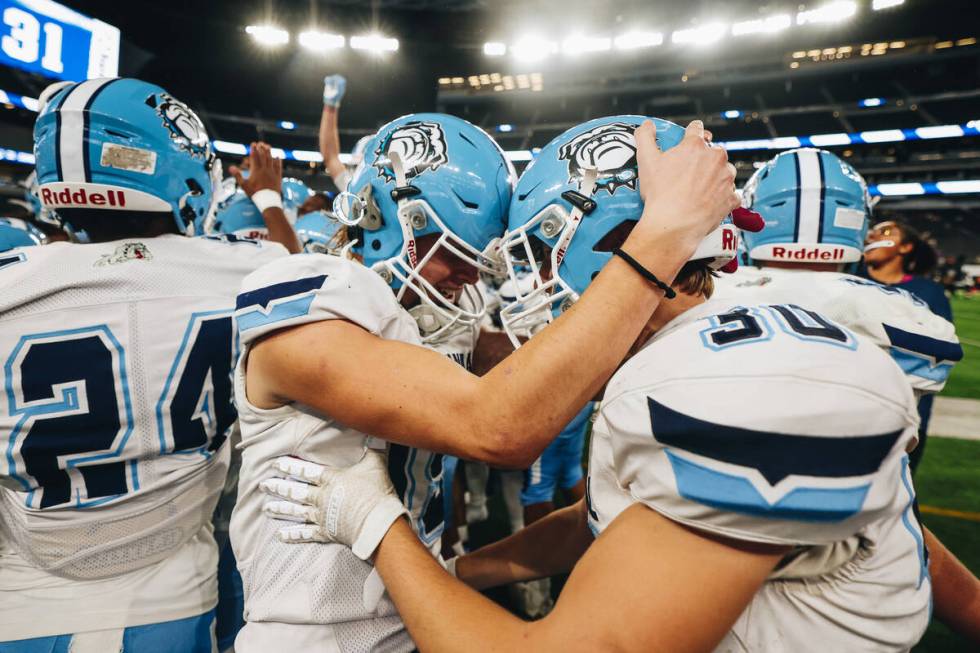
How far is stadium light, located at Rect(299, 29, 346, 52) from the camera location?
1856cm

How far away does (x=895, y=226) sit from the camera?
4555 millimetres

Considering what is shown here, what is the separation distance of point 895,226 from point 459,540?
4840mm

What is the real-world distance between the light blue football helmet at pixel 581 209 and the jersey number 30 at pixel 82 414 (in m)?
1.13

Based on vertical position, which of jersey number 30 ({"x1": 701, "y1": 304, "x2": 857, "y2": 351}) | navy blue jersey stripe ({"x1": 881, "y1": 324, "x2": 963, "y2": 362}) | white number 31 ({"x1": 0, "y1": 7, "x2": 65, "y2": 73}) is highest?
white number 31 ({"x1": 0, "y1": 7, "x2": 65, "y2": 73})

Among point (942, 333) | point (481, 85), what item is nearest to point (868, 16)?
A: point (481, 85)

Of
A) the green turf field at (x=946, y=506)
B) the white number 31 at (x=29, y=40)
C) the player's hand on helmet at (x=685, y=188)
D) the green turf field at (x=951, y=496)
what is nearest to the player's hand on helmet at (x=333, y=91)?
the player's hand on helmet at (x=685, y=188)

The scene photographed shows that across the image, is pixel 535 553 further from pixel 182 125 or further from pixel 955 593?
pixel 182 125

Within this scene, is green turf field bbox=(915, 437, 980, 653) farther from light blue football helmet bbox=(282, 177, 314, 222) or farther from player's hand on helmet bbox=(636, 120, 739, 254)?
light blue football helmet bbox=(282, 177, 314, 222)

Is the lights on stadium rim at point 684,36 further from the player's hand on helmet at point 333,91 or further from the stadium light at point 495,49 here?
the player's hand on helmet at point 333,91

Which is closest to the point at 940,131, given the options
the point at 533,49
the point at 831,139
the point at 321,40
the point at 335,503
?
the point at 831,139

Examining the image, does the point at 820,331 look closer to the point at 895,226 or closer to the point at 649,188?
the point at 649,188

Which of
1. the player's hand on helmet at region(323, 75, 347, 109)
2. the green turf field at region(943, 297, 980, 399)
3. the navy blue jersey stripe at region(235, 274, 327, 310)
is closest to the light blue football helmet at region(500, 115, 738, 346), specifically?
the navy blue jersey stripe at region(235, 274, 327, 310)

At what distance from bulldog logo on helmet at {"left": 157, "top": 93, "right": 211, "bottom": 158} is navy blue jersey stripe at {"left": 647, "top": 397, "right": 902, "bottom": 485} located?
1.99 m

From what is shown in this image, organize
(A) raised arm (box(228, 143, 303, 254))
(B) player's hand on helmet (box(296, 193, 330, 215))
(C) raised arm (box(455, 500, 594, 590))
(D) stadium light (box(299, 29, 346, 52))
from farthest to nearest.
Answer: (D) stadium light (box(299, 29, 346, 52)), (B) player's hand on helmet (box(296, 193, 330, 215)), (A) raised arm (box(228, 143, 303, 254)), (C) raised arm (box(455, 500, 594, 590))
